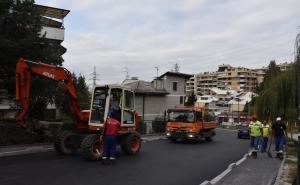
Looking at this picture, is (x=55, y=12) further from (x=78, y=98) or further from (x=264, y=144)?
(x=264, y=144)

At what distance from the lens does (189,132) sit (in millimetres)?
30125

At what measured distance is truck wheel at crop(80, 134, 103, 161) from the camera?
56.3 ft

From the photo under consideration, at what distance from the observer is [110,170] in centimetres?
1497

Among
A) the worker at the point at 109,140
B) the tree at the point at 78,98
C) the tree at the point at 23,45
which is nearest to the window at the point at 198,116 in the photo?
the tree at the point at 78,98

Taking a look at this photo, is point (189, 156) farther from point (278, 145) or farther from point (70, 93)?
point (70, 93)

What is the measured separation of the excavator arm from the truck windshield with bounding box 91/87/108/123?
2.12 feet

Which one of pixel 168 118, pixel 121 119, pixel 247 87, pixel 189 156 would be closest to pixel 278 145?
pixel 189 156

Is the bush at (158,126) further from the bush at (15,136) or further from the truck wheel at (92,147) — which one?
the truck wheel at (92,147)

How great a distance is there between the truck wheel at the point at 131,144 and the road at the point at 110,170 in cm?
42

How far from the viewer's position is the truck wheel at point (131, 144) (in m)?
19.9

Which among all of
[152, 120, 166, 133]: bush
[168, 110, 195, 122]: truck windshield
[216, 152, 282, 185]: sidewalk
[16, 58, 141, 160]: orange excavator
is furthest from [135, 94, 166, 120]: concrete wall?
[216, 152, 282, 185]: sidewalk

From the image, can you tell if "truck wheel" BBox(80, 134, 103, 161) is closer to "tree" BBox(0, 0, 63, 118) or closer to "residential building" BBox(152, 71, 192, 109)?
"tree" BBox(0, 0, 63, 118)

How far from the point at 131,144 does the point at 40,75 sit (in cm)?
495

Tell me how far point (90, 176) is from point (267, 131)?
1055 centimetres
